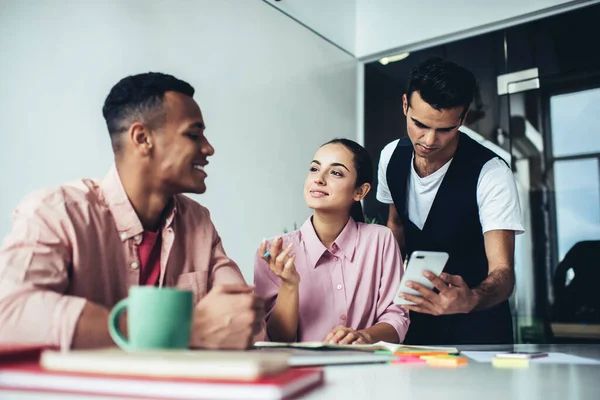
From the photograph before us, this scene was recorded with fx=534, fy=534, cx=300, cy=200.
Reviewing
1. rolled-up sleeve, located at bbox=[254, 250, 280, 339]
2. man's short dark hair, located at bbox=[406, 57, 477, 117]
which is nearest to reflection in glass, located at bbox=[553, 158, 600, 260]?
man's short dark hair, located at bbox=[406, 57, 477, 117]

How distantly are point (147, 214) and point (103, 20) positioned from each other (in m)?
Result: 1.46

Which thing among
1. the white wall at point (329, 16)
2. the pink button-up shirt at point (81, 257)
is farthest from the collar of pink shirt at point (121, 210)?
the white wall at point (329, 16)

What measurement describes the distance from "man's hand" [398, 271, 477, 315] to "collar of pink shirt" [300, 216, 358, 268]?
0.33m

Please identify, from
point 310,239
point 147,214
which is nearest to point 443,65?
point 310,239

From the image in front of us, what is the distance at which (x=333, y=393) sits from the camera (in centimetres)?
62

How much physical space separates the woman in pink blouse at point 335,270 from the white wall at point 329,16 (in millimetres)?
1967

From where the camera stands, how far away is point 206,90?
2.90 metres

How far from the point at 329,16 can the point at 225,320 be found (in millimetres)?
3461

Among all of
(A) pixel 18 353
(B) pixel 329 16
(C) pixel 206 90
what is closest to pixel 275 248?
(A) pixel 18 353

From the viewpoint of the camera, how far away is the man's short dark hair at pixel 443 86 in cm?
191

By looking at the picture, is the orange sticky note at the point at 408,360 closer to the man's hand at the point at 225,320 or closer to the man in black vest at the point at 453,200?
the man's hand at the point at 225,320

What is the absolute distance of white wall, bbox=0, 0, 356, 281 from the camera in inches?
80.8

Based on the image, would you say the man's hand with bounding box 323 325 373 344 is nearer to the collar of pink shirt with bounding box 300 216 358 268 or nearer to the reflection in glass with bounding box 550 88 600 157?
the collar of pink shirt with bounding box 300 216 358 268

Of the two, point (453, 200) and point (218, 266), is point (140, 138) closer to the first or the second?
point (218, 266)
